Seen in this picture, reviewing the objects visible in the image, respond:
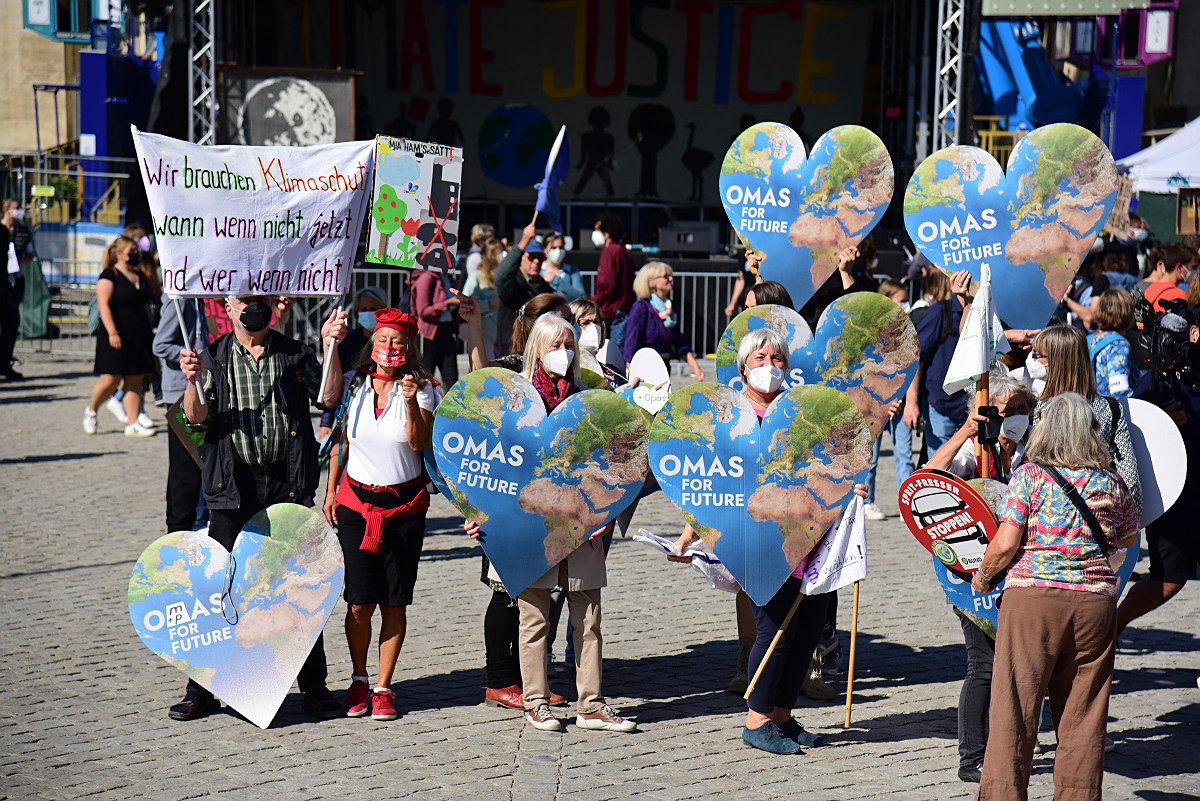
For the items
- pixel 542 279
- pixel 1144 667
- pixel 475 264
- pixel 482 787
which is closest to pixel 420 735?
pixel 482 787

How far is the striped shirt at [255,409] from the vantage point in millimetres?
5910

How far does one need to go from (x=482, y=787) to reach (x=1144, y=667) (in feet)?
11.2

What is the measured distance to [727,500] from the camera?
572cm

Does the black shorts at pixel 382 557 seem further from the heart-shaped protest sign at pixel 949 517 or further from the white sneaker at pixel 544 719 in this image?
the heart-shaped protest sign at pixel 949 517

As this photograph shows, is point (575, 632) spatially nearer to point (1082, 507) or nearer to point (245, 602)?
point (245, 602)

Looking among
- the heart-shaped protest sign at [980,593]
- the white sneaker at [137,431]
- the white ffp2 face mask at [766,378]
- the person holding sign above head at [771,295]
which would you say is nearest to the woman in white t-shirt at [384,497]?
the white ffp2 face mask at [766,378]

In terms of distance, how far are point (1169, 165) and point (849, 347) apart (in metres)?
13.3

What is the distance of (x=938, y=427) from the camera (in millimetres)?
8586

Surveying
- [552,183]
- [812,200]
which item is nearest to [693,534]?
[812,200]

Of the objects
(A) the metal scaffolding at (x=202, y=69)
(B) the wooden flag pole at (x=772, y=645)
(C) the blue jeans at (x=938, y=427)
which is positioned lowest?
(B) the wooden flag pole at (x=772, y=645)

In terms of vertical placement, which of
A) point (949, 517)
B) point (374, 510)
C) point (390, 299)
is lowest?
point (374, 510)

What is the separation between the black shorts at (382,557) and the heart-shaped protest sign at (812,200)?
2324mm

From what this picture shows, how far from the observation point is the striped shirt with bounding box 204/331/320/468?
591 centimetres

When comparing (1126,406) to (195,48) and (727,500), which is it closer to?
(727,500)
